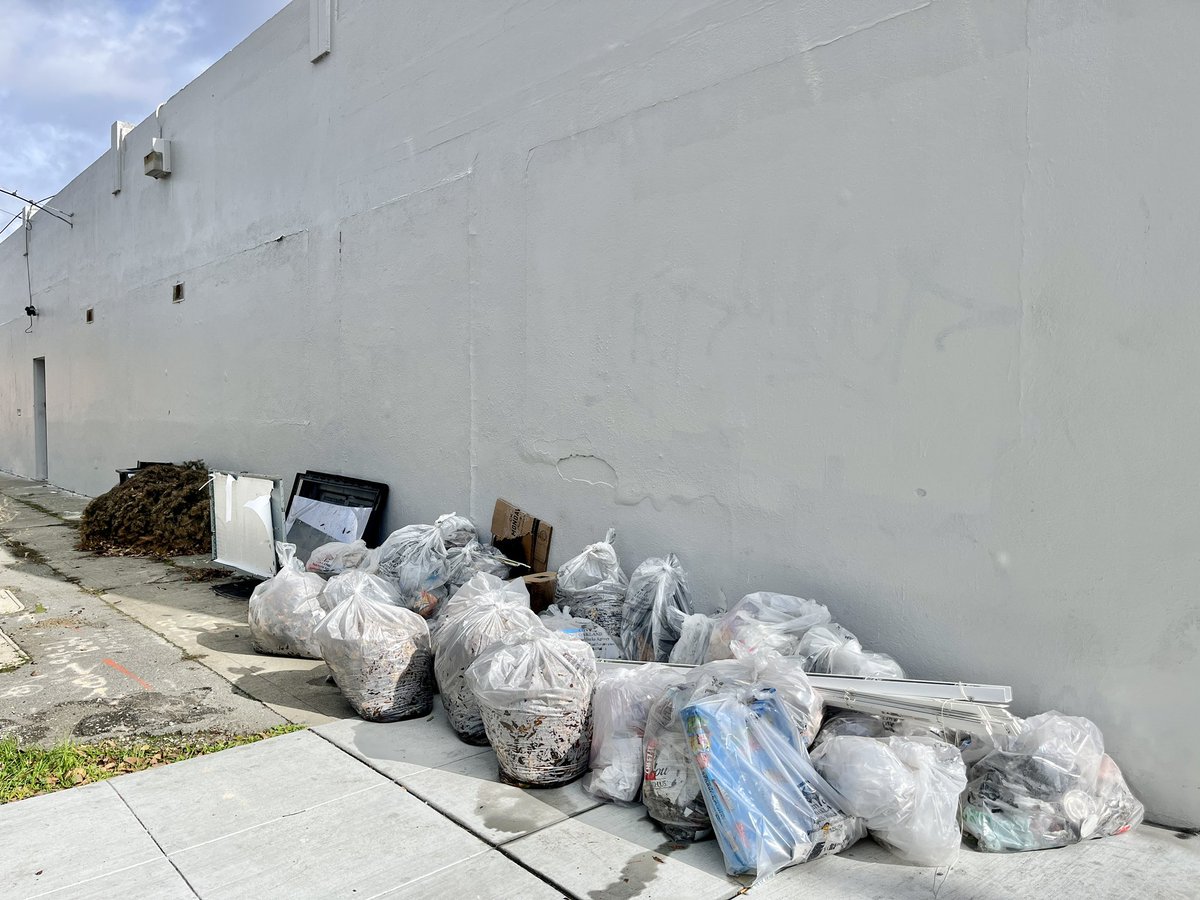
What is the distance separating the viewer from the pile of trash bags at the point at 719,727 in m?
2.65

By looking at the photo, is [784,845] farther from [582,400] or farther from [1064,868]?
[582,400]

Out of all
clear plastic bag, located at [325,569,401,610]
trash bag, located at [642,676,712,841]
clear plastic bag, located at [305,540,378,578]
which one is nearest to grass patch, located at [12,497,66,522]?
clear plastic bag, located at [305,540,378,578]

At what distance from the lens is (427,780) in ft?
10.7

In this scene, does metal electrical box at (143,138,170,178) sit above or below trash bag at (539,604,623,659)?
above

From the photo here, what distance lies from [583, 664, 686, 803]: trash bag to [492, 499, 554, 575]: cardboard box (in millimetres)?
2092

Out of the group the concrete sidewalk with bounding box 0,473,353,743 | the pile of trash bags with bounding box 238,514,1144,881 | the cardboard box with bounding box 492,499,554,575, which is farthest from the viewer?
the cardboard box with bounding box 492,499,554,575

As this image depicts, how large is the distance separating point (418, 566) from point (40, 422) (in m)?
14.9

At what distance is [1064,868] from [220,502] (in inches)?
242

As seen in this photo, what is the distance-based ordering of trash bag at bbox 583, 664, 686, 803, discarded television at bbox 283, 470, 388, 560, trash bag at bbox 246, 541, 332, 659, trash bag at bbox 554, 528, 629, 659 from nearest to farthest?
trash bag at bbox 583, 664, 686, 803 → trash bag at bbox 554, 528, 629, 659 → trash bag at bbox 246, 541, 332, 659 → discarded television at bbox 283, 470, 388, 560

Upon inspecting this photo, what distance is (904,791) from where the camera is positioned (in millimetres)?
2627

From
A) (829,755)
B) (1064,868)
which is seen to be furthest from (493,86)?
(1064,868)

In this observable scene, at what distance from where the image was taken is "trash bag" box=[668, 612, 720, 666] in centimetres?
376

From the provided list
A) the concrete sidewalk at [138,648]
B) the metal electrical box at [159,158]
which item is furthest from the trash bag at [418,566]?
the metal electrical box at [159,158]

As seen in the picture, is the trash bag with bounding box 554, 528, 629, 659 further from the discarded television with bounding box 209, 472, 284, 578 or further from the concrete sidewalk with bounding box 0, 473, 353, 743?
the discarded television with bounding box 209, 472, 284, 578
